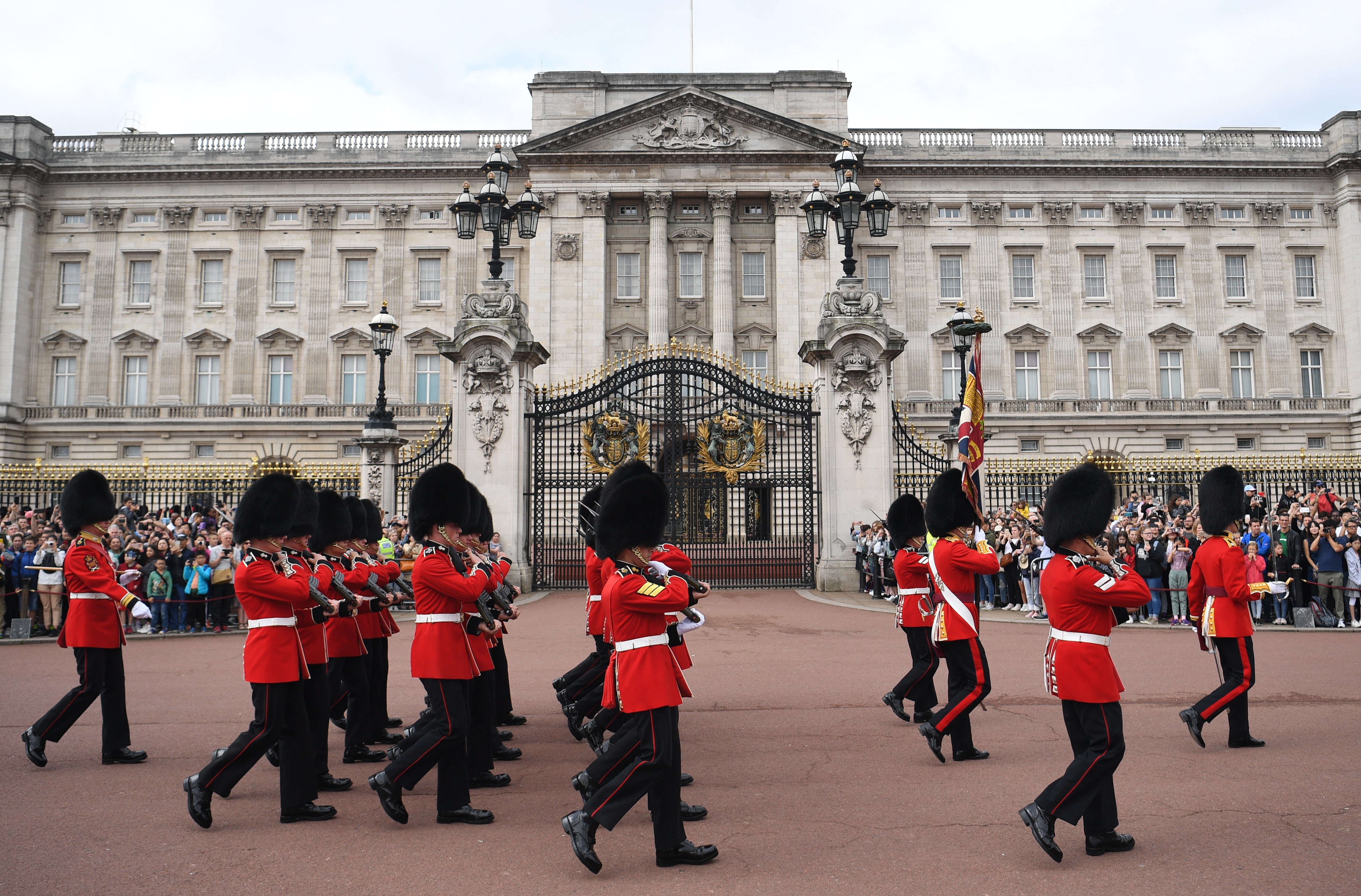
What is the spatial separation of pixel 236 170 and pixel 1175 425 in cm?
4291

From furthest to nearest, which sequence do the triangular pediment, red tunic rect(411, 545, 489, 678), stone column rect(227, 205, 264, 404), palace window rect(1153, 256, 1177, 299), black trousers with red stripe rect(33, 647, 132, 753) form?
palace window rect(1153, 256, 1177, 299) < stone column rect(227, 205, 264, 404) < the triangular pediment < black trousers with red stripe rect(33, 647, 132, 753) < red tunic rect(411, 545, 489, 678)

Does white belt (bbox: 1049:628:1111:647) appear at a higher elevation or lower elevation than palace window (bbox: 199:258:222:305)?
lower

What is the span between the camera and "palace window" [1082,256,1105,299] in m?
43.3

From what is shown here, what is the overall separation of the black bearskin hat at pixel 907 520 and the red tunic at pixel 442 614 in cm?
391

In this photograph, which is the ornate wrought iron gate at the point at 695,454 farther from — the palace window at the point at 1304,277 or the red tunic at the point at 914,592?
the palace window at the point at 1304,277

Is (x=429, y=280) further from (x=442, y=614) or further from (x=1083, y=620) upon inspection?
(x=1083, y=620)

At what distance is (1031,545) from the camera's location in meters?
15.0

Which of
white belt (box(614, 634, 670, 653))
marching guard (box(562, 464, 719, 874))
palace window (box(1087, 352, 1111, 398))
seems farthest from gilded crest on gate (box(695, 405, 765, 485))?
palace window (box(1087, 352, 1111, 398))

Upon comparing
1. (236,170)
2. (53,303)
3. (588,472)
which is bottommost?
(588,472)

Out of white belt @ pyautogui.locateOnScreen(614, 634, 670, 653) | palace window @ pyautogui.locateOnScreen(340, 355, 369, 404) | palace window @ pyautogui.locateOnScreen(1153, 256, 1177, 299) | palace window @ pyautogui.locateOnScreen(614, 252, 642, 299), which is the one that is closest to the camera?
white belt @ pyautogui.locateOnScreen(614, 634, 670, 653)

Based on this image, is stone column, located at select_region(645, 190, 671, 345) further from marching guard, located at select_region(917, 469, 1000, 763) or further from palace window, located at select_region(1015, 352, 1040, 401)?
marching guard, located at select_region(917, 469, 1000, 763)

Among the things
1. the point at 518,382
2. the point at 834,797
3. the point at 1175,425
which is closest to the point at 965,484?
the point at 834,797

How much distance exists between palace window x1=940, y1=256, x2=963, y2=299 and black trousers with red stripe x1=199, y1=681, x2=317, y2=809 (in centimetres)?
4108

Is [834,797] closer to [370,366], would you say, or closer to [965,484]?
[965,484]
